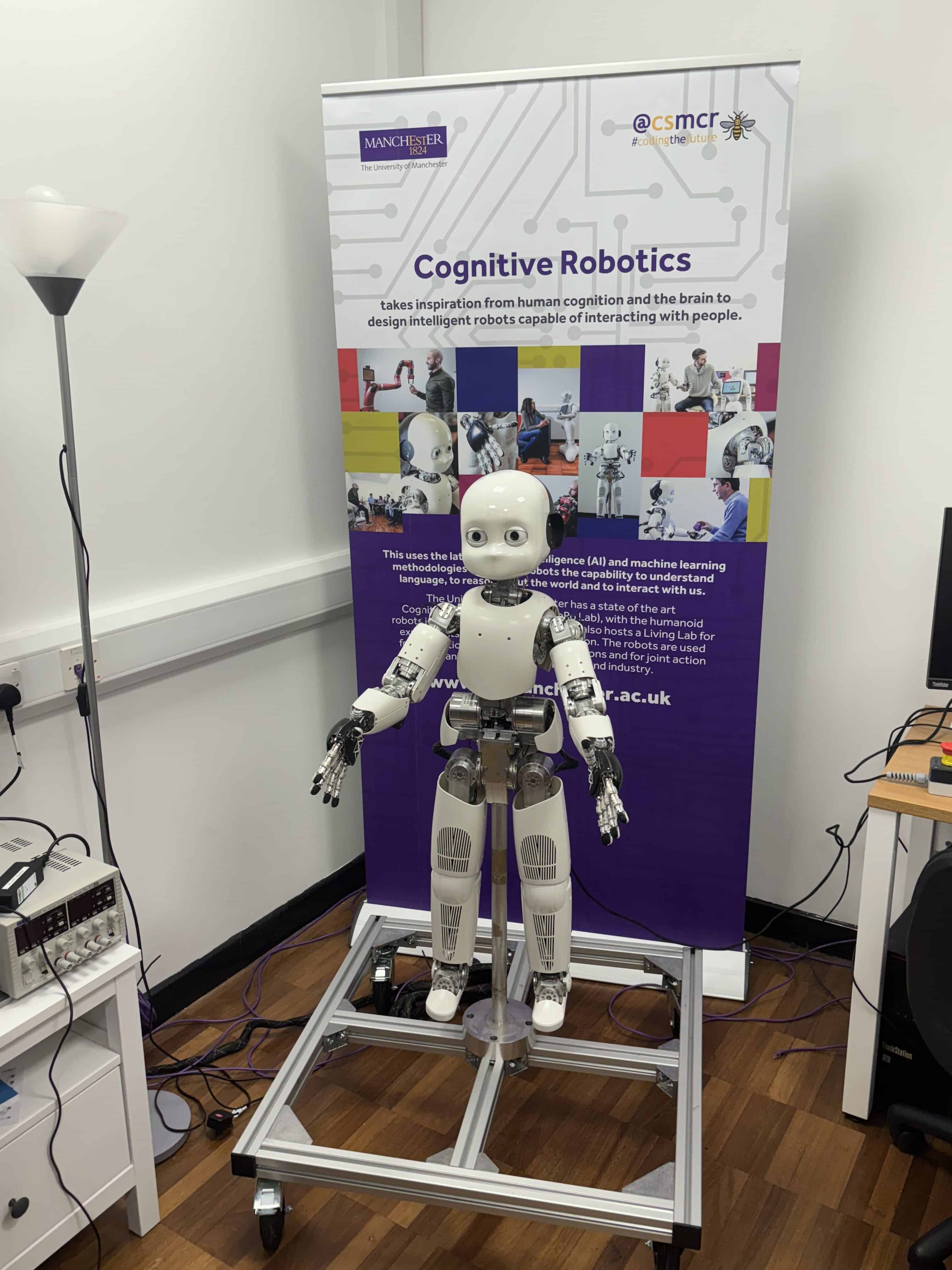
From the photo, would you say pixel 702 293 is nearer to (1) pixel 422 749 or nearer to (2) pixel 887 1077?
(1) pixel 422 749

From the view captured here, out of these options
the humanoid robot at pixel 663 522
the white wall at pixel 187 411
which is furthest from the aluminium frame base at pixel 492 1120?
the humanoid robot at pixel 663 522

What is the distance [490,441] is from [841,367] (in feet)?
2.97

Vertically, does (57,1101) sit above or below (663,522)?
below

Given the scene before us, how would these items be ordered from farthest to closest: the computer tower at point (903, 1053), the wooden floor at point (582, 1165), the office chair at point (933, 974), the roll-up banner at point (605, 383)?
the roll-up banner at point (605, 383)
the computer tower at point (903, 1053)
the wooden floor at point (582, 1165)
the office chair at point (933, 974)

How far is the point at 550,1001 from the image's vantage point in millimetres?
1893

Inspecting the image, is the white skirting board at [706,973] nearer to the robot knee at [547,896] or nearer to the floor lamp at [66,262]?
the robot knee at [547,896]

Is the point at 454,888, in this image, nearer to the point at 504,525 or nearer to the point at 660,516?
the point at 504,525

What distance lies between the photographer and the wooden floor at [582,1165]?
172 centimetres

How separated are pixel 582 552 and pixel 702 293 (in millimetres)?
649

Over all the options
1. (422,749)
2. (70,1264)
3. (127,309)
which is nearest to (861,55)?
(127,309)

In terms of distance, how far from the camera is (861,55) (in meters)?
2.19

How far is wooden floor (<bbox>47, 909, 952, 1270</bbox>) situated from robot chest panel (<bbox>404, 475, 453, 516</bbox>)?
4.29 ft

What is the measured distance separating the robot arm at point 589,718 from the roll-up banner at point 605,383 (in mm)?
585

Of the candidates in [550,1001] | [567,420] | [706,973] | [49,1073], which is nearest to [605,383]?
[567,420]
